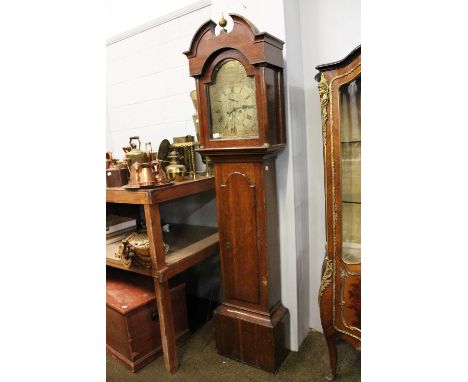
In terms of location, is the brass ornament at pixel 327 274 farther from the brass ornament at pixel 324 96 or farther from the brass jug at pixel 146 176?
the brass jug at pixel 146 176

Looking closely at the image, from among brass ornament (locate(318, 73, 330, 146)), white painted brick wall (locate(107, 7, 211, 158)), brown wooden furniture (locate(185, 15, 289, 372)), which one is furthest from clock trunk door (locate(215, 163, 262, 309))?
white painted brick wall (locate(107, 7, 211, 158))

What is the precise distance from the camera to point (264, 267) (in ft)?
5.72

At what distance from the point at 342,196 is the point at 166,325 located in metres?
1.19

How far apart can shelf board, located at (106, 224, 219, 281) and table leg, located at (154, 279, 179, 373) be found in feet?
0.31

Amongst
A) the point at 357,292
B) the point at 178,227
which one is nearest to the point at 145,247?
the point at 178,227

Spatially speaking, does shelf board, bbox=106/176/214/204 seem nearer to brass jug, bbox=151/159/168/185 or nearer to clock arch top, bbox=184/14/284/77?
brass jug, bbox=151/159/168/185

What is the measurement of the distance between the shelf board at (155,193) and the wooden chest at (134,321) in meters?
0.60

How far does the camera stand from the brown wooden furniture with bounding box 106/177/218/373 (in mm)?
1685

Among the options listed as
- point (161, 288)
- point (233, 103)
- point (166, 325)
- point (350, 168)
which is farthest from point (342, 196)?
point (166, 325)

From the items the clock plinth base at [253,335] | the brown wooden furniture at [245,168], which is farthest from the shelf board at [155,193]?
the clock plinth base at [253,335]
